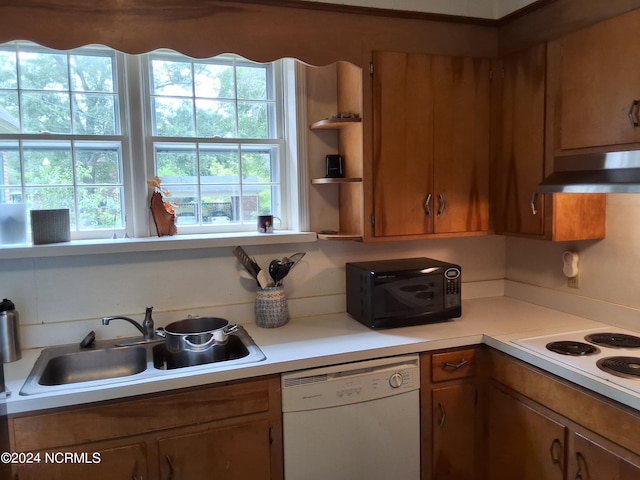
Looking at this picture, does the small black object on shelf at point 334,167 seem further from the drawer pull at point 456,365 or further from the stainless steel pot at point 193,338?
the drawer pull at point 456,365

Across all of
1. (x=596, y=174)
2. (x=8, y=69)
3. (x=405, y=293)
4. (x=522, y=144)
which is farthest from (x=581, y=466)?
(x=8, y=69)

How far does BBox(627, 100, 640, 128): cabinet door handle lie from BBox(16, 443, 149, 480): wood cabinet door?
6.81ft

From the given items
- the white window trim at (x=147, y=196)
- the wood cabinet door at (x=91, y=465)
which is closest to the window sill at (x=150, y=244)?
the white window trim at (x=147, y=196)

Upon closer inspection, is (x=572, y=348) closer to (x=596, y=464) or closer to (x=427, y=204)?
(x=596, y=464)

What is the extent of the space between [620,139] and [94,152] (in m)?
2.16

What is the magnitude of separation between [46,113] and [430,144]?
173 centimetres

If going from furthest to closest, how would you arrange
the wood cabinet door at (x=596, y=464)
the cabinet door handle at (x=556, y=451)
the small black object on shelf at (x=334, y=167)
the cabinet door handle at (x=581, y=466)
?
the small black object on shelf at (x=334, y=167) < the cabinet door handle at (x=556, y=451) < the cabinet door handle at (x=581, y=466) < the wood cabinet door at (x=596, y=464)

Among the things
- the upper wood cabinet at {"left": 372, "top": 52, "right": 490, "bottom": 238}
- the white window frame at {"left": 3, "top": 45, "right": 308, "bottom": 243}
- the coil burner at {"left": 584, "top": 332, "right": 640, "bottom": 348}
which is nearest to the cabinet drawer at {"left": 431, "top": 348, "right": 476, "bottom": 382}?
the coil burner at {"left": 584, "top": 332, "right": 640, "bottom": 348}

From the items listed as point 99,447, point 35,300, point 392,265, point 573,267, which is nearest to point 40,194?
point 35,300

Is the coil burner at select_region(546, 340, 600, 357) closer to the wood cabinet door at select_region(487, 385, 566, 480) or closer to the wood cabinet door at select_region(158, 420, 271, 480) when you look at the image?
the wood cabinet door at select_region(487, 385, 566, 480)

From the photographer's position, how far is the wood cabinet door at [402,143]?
2275 millimetres

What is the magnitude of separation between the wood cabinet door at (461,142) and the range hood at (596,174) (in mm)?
394

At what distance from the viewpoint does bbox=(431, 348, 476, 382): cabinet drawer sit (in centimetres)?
211

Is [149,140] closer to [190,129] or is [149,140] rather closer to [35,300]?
[190,129]
